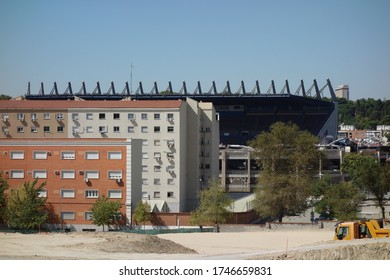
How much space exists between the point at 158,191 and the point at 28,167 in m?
10.8

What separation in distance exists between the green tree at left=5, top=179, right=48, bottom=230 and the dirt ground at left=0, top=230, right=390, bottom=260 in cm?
79

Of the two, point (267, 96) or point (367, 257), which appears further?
point (267, 96)

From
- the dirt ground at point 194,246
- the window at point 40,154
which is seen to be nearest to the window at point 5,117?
the dirt ground at point 194,246

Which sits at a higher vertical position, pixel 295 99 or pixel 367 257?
pixel 295 99

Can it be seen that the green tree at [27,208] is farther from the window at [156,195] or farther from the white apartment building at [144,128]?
the window at [156,195]

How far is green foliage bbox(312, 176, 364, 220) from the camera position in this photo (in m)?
22.6

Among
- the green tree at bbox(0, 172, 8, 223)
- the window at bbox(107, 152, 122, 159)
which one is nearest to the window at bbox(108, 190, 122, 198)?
the window at bbox(107, 152, 122, 159)

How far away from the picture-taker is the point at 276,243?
16.9m

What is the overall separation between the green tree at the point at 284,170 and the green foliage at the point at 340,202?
0.71 m
